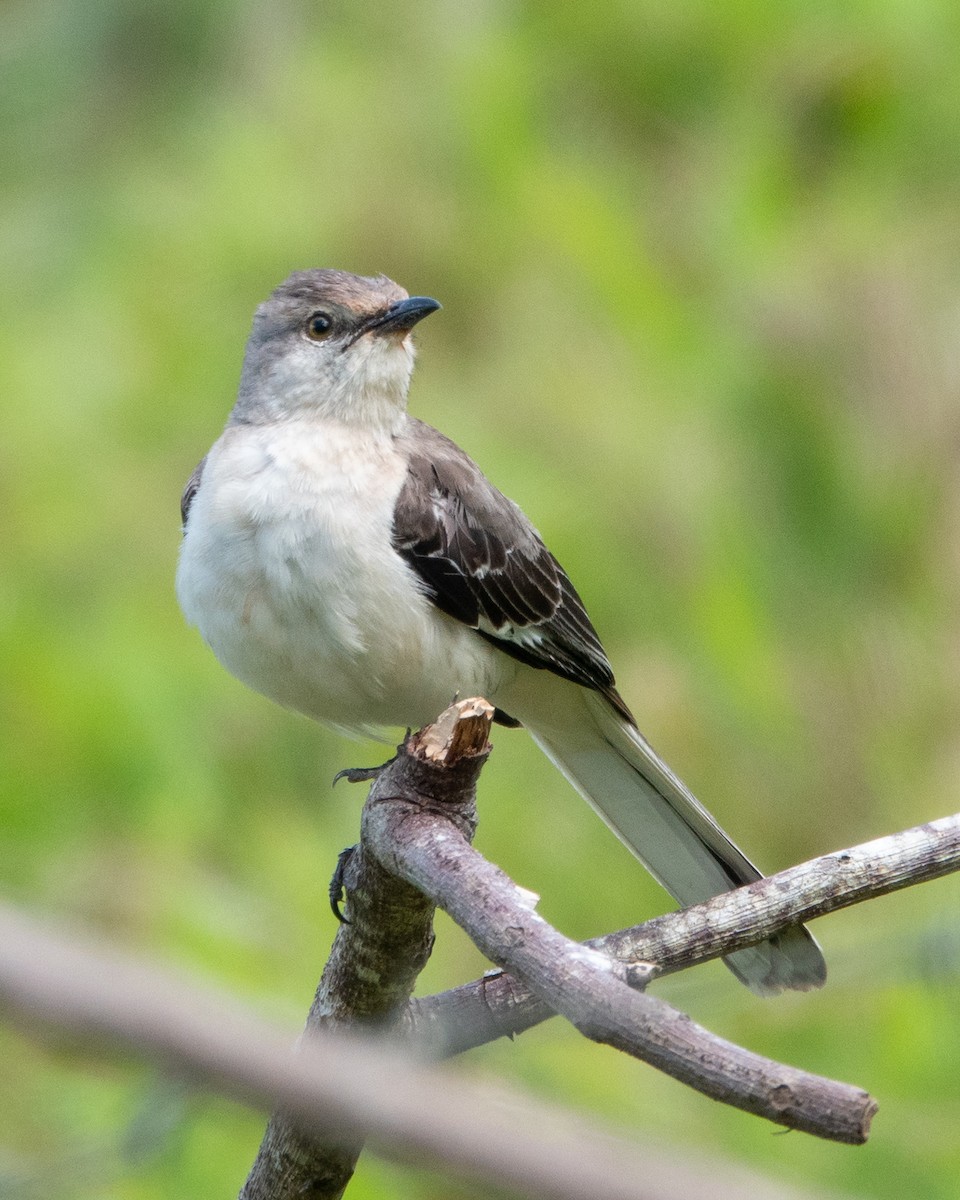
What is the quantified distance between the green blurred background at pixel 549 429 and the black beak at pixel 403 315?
0.92 metres

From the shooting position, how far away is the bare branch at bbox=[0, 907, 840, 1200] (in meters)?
0.82

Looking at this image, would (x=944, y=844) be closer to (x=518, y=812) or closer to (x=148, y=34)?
(x=518, y=812)

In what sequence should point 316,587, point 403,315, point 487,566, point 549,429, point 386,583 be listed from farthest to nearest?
1. point 549,429
2. point 403,315
3. point 487,566
4. point 386,583
5. point 316,587

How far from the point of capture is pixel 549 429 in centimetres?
629

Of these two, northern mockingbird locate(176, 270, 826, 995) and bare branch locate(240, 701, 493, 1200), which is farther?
northern mockingbird locate(176, 270, 826, 995)

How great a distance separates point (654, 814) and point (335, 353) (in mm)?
1770

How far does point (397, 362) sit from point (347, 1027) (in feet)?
7.37

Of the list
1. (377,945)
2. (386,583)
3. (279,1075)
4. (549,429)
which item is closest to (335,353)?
(386,583)

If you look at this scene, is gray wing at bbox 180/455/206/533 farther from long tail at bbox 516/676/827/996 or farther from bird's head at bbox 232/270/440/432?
long tail at bbox 516/676/827/996

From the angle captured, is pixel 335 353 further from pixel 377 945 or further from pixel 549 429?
pixel 377 945

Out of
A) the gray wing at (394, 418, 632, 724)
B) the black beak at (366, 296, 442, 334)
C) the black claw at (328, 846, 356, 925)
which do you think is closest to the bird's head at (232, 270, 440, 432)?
the black beak at (366, 296, 442, 334)

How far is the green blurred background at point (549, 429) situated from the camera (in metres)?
5.04

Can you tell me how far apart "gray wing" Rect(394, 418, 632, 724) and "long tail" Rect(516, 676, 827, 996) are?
148 mm

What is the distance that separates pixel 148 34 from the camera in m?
7.99
